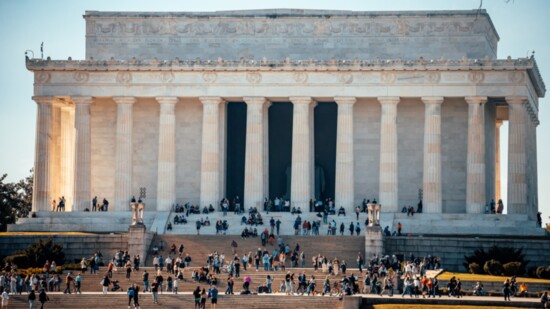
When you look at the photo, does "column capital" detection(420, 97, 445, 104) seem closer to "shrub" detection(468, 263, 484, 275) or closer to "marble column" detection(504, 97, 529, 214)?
"marble column" detection(504, 97, 529, 214)

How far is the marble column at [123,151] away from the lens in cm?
12950

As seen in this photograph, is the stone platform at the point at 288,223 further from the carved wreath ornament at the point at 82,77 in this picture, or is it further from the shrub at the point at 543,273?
the shrub at the point at 543,273

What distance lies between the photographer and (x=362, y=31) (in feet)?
436

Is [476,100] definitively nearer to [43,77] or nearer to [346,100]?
[346,100]

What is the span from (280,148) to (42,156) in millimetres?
19689

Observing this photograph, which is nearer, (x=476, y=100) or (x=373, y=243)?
(x=373, y=243)

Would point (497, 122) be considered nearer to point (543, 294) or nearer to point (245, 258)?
point (245, 258)

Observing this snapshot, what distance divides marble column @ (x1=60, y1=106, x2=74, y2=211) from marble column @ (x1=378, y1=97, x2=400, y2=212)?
2556 centimetres

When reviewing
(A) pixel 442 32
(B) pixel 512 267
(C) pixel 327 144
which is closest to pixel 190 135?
(C) pixel 327 144

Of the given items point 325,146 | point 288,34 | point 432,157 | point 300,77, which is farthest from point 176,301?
point 288,34

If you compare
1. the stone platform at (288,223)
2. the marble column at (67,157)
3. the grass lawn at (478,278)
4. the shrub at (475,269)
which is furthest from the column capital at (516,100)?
the marble column at (67,157)

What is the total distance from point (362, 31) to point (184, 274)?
3486 centimetres

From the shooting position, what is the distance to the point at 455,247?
11275 cm

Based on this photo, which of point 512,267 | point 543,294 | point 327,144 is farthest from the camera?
point 327,144
